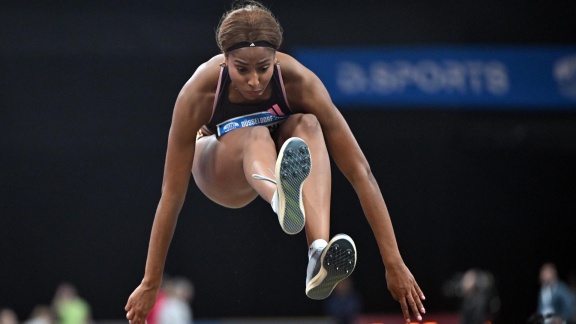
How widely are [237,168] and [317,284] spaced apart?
0.63 metres

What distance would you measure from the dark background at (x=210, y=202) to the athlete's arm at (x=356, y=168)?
6448 millimetres

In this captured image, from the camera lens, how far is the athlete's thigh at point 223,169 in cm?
364

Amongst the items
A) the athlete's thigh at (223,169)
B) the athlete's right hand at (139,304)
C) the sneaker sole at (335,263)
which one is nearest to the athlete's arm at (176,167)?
the athlete's right hand at (139,304)

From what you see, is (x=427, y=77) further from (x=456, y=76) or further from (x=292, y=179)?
(x=292, y=179)

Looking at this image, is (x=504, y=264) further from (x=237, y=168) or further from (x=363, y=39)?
(x=237, y=168)

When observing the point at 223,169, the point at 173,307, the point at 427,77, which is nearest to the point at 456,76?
the point at 427,77

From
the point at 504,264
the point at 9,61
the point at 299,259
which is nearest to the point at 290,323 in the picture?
the point at 299,259

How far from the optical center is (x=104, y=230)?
11.2 meters

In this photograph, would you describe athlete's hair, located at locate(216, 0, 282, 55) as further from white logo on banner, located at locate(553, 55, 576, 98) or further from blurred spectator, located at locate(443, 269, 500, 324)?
white logo on banner, located at locate(553, 55, 576, 98)

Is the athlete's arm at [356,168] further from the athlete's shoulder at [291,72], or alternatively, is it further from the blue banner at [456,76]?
the blue banner at [456,76]

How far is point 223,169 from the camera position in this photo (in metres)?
3.71

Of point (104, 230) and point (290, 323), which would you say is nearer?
point (290, 323)

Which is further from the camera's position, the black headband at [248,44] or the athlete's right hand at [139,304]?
the athlete's right hand at [139,304]

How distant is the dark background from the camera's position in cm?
1027
